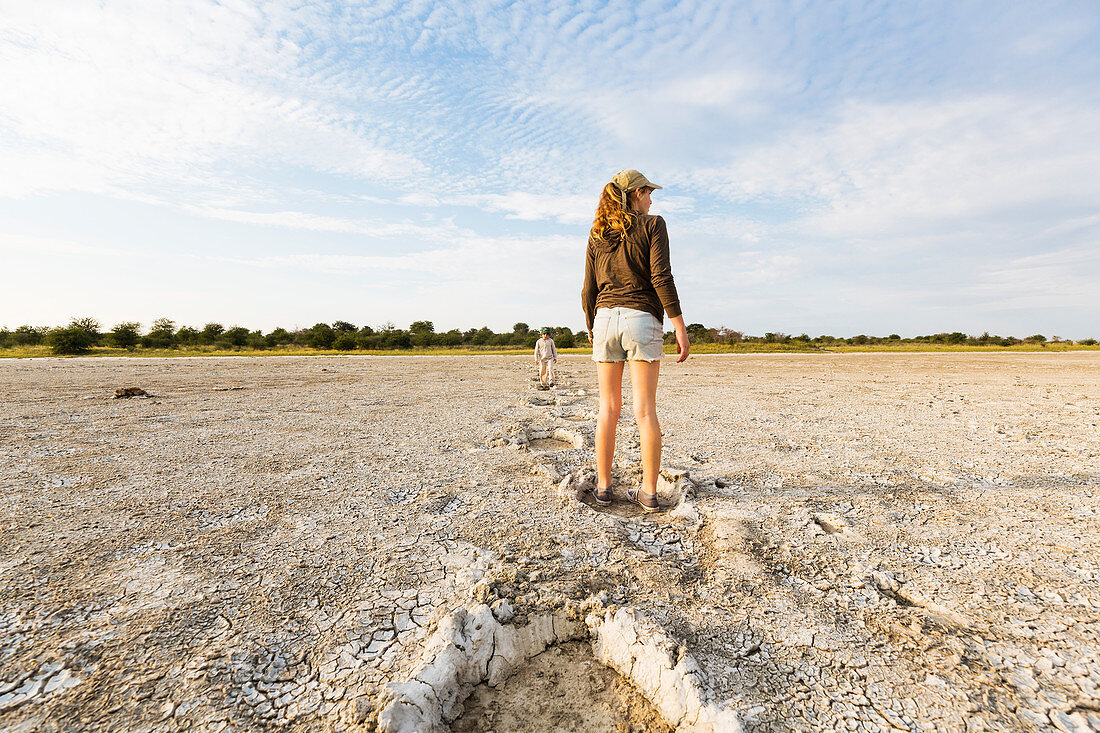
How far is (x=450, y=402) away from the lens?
25.3ft

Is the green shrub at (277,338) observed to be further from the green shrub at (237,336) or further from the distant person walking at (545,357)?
the distant person walking at (545,357)

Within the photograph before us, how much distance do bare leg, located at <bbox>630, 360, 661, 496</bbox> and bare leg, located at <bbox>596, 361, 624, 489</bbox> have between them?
113 mm

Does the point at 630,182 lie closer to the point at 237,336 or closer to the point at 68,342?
the point at 68,342

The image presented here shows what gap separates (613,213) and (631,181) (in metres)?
0.22

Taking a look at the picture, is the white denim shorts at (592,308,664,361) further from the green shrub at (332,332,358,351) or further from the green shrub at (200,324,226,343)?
the green shrub at (200,324,226,343)

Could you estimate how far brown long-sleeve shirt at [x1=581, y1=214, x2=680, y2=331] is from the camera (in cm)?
274

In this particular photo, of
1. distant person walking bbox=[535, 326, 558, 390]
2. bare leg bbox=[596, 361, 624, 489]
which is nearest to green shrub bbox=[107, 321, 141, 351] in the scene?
distant person walking bbox=[535, 326, 558, 390]

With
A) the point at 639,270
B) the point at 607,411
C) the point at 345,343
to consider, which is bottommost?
the point at 345,343

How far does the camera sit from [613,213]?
2.88 meters

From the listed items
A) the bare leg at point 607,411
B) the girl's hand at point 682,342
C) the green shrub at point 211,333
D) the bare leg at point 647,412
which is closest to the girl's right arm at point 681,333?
the girl's hand at point 682,342

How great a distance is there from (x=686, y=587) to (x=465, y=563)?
3.16 feet

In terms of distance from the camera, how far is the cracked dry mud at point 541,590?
56.4 inches

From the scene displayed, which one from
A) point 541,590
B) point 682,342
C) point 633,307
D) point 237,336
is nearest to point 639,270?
point 633,307

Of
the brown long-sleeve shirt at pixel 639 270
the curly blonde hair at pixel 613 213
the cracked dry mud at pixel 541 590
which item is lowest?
the cracked dry mud at pixel 541 590
